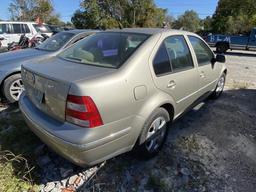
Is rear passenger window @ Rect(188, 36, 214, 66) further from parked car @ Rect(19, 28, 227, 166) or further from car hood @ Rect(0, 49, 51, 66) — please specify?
car hood @ Rect(0, 49, 51, 66)

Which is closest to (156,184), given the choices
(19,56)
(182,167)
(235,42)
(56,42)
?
(182,167)

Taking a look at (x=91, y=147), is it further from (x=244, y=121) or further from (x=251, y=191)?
(x=244, y=121)

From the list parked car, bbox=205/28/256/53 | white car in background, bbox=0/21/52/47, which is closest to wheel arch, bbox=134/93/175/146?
white car in background, bbox=0/21/52/47

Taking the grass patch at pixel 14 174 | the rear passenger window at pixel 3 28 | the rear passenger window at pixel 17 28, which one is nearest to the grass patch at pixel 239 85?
the grass patch at pixel 14 174

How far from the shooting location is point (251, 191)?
2564mm

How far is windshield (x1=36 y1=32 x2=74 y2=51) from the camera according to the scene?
5.15 m

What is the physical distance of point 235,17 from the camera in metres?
36.9

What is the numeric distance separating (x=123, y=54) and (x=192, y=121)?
2092 mm

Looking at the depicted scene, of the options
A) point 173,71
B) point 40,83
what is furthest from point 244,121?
point 40,83

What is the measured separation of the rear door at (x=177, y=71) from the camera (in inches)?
108

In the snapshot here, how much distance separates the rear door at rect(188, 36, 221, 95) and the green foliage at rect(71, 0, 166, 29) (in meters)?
28.7

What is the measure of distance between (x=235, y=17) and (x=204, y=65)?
3856 cm

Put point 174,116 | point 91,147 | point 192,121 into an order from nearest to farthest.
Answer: point 91,147
point 174,116
point 192,121

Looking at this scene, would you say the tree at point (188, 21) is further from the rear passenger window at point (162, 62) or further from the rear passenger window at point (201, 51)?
the rear passenger window at point (162, 62)
